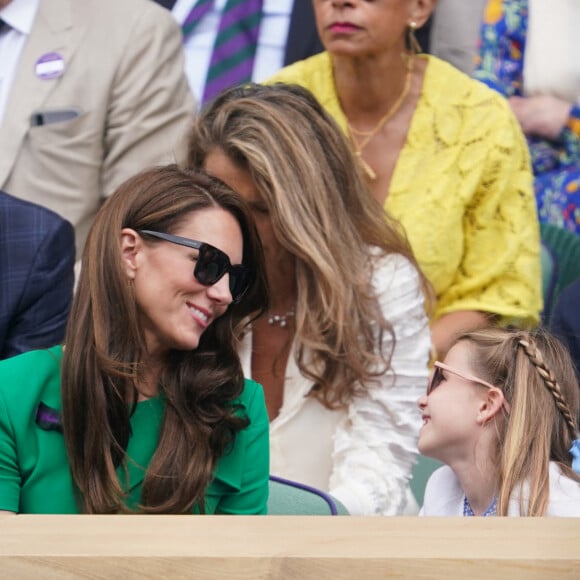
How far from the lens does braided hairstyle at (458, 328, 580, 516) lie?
1884 millimetres

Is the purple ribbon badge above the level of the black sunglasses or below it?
below

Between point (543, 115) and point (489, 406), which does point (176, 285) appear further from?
point (543, 115)

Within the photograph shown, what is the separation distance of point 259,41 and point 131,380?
6.84ft

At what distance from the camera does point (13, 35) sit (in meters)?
3.35

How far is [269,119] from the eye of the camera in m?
2.58

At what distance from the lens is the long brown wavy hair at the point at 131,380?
1.84m

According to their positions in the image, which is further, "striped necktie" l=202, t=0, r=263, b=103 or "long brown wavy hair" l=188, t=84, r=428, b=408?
"striped necktie" l=202, t=0, r=263, b=103

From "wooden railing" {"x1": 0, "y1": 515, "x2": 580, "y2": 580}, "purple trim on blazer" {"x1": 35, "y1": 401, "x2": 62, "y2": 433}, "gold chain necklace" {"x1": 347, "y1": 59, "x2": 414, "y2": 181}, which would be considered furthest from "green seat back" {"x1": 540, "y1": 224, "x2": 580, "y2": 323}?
"wooden railing" {"x1": 0, "y1": 515, "x2": 580, "y2": 580}

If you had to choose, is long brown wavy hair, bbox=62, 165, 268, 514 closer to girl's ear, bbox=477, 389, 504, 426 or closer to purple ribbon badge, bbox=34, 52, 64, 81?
girl's ear, bbox=477, 389, 504, 426

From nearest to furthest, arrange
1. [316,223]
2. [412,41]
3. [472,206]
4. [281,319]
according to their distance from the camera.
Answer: [316,223]
[281,319]
[472,206]
[412,41]

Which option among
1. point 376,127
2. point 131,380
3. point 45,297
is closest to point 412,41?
point 376,127

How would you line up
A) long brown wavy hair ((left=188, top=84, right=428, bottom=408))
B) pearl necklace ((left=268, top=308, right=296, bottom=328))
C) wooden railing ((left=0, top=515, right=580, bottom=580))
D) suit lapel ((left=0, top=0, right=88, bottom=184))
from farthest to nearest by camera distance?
1. suit lapel ((left=0, top=0, right=88, bottom=184))
2. pearl necklace ((left=268, top=308, right=296, bottom=328))
3. long brown wavy hair ((left=188, top=84, right=428, bottom=408))
4. wooden railing ((left=0, top=515, right=580, bottom=580))

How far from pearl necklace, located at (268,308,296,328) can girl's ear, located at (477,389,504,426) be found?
742 millimetres

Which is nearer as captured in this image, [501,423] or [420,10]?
[501,423]
